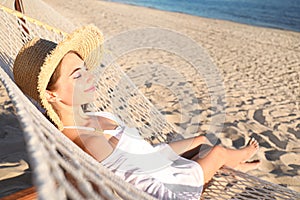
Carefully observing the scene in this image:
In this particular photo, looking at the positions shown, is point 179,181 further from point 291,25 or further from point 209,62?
point 291,25

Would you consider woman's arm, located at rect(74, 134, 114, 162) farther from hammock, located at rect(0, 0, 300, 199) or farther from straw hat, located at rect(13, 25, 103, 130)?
hammock, located at rect(0, 0, 300, 199)

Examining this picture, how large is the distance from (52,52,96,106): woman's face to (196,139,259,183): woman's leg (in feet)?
1.85

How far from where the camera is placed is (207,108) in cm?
304

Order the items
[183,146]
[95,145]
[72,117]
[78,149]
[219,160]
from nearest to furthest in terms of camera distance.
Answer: [78,149]
[95,145]
[72,117]
[219,160]
[183,146]

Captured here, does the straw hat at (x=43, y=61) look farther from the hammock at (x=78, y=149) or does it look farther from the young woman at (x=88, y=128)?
the hammock at (x=78, y=149)

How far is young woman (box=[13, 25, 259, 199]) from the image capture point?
52.3 inches

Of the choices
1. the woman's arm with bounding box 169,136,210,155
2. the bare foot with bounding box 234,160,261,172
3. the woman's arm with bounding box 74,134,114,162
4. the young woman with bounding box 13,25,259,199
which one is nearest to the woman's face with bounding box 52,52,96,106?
the young woman with bounding box 13,25,259,199

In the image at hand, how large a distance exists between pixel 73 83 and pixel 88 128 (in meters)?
0.20

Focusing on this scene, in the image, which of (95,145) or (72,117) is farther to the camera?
(72,117)

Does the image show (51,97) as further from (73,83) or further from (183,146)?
(183,146)

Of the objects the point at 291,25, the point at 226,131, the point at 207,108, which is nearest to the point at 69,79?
the point at 226,131

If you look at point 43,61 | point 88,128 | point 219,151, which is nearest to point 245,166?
point 219,151

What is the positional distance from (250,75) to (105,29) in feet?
A: 12.6

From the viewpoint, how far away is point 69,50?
1.44m
